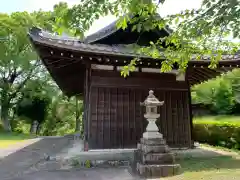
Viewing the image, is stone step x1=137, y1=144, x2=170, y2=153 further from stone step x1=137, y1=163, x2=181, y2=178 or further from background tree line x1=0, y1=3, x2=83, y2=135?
background tree line x1=0, y1=3, x2=83, y2=135

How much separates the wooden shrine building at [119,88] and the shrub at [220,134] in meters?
2.42

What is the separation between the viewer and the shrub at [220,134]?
8.31 meters

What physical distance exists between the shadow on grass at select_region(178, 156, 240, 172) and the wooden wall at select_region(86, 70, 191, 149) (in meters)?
1.24

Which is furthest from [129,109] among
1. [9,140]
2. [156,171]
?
[9,140]

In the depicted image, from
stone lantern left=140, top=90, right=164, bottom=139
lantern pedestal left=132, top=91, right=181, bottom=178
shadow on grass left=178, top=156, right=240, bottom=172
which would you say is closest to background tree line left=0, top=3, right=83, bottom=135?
stone lantern left=140, top=90, right=164, bottom=139

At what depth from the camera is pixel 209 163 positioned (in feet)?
17.7

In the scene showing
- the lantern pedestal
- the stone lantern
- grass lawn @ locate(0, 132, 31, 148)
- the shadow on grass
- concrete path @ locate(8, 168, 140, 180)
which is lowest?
grass lawn @ locate(0, 132, 31, 148)

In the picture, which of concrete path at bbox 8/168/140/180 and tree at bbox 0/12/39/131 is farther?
tree at bbox 0/12/39/131

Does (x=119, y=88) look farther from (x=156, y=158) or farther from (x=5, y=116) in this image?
(x=5, y=116)

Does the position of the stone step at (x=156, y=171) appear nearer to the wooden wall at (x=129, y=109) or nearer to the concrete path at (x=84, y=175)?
the concrete path at (x=84, y=175)

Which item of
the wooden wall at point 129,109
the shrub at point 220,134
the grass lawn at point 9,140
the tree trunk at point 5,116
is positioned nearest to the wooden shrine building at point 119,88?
the wooden wall at point 129,109

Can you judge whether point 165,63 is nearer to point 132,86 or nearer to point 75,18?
point 75,18

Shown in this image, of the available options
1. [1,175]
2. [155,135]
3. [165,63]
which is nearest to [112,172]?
[155,135]

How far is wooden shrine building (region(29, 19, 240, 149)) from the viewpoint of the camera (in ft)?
19.9
